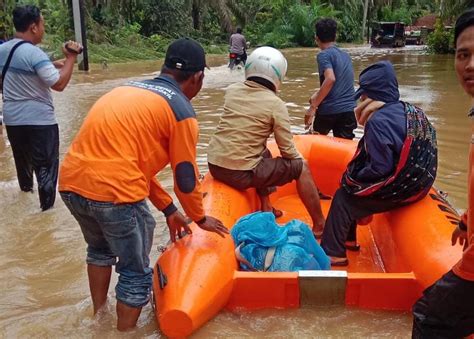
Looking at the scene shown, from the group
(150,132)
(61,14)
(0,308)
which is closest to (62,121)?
(0,308)

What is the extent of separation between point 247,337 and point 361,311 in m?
0.67

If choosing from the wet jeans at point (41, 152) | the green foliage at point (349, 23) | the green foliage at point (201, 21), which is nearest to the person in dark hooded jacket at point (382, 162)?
the wet jeans at point (41, 152)

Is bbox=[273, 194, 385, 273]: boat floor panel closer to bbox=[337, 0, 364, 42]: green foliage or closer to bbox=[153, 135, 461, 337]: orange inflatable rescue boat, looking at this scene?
bbox=[153, 135, 461, 337]: orange inflatable rescue boat

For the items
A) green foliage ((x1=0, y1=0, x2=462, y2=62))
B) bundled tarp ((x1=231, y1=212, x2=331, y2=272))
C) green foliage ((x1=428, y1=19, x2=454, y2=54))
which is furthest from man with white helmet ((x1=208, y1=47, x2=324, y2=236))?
green foliage ((x1=428, y1=19, x2=454, y2=54))

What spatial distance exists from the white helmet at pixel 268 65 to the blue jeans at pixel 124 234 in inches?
61.7

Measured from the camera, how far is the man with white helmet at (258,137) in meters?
3.97

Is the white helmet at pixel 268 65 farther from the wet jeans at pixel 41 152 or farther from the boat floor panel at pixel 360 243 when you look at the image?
the wet jeans at pixel 41 152

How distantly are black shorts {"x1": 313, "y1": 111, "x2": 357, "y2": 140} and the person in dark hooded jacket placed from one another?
5.87 feet

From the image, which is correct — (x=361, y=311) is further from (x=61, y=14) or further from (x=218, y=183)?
(x=61, y=14)

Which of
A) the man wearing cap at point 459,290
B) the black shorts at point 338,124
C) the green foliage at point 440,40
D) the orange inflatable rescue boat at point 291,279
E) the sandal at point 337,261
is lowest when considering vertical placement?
the green foliage at point 440,40

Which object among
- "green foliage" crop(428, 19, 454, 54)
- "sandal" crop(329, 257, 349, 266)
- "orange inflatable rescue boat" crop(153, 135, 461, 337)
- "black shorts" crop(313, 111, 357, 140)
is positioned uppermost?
"black shorts" crop(313, 111, 357, 140)

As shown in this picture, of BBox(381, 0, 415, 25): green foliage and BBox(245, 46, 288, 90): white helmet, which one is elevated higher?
BBox(245, 46, 288, 90): white helmet

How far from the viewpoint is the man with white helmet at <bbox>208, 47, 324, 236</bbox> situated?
3.97 m

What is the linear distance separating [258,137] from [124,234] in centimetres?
156
